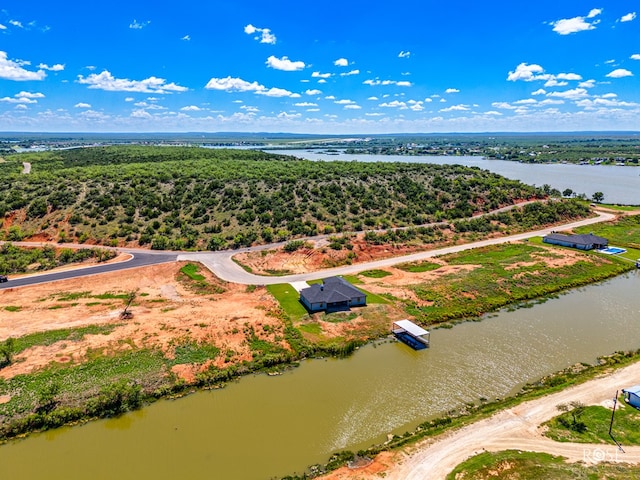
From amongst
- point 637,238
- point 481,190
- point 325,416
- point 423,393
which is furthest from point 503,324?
point 481,190

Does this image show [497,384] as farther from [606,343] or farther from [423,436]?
[606,343]

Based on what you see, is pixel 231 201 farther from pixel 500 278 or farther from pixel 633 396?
pixel 633 396

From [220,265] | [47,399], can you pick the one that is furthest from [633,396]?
[220,265]

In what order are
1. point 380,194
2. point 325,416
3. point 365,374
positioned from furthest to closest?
point 380,194, point 365,374, point 325,416

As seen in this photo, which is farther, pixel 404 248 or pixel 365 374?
pixel 404 248

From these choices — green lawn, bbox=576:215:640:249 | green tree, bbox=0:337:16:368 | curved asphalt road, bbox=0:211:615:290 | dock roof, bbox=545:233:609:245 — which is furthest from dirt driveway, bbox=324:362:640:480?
green lawn, bbox=576:215:640:249

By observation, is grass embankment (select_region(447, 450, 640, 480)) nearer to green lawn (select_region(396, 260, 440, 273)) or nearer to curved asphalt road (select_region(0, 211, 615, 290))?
curved asphalt road (select_region(0, 211, 615, 290))
